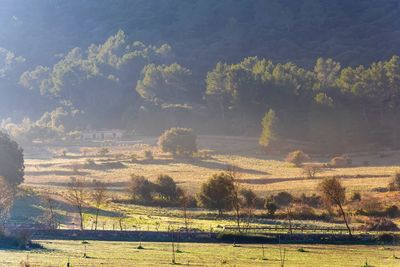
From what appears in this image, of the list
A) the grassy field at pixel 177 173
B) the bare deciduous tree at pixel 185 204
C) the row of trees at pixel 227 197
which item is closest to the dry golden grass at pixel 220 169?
the grassy field at pixel 177 173

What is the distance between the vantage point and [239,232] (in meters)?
50.7

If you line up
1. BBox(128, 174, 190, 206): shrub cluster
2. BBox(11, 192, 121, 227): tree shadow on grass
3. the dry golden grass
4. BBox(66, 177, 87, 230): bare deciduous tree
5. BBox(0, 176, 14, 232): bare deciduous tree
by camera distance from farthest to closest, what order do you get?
the dry golden grass < BBox(128, 174, 190, 206): shrub cluster < BBox(66, 177, 87, 230): bare deciduous tree < BBox(11, 192, 121, 227): tree shadow on grass < BBox(0, 176, 14, 232): bare deciduous tree

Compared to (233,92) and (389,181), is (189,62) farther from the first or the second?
(389,181)

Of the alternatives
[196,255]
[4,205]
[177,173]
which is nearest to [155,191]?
[177,173]

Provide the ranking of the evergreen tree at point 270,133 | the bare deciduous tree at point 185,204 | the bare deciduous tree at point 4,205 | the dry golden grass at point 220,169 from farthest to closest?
the evergreen tree at point 270,133
the dry golden grass at point 220,169
the bare deciduous tree at point 185,204
the bare deciduous tree at point 4,205

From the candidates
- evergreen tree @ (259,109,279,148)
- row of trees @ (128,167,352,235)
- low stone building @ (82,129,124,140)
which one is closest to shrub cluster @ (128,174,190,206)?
row of trees @ (128,167,352,235)

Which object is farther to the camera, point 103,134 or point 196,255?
point 103,134

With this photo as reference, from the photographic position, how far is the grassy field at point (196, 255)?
3612cm

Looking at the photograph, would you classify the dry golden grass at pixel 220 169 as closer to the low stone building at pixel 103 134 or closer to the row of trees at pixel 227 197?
the row of trees at pixel 227 197

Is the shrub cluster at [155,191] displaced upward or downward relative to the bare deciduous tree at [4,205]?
upward

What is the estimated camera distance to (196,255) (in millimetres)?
40719

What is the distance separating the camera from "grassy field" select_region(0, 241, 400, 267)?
3612cm

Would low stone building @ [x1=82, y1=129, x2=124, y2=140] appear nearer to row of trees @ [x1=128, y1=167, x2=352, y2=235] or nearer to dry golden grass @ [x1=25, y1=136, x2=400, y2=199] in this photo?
dry golden grass @ [x1=25, y1=136, x2=400, y2=199]

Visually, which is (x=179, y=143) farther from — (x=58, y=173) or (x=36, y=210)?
(x=36, y=210)
